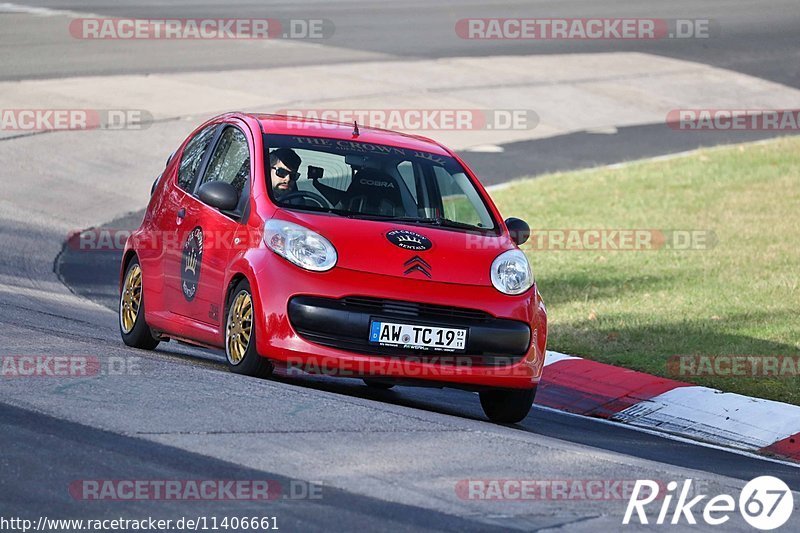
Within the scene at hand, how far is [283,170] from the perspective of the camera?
931cm

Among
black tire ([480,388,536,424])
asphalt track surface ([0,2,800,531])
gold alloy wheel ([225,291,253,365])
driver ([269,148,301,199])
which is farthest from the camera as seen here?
driver ([269,148,301,199])

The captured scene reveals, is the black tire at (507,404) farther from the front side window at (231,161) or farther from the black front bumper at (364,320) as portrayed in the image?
the front side window at (231,161)

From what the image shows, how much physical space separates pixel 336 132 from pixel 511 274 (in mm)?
1741

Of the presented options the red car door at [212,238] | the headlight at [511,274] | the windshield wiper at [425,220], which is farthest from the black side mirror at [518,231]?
the red car door at [212,238]

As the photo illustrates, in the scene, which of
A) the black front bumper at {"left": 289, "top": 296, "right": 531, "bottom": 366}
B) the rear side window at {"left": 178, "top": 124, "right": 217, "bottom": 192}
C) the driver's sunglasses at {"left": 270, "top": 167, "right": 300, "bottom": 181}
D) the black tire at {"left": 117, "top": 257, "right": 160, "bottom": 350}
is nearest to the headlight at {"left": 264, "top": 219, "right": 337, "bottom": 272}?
the black front bumper at {"left": 289, "top": 296, "right": 531, "bottom": 366}

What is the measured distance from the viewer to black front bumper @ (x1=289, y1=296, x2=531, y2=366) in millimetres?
8391

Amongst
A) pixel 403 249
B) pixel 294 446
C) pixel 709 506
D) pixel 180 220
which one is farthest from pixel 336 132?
pixel 709 506

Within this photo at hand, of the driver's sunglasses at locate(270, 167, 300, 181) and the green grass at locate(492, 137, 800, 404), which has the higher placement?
the driver's sunglasses at locate(270, 167, 300, 181)

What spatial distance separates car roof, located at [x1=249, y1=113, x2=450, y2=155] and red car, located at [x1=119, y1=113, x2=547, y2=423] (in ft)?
0.06

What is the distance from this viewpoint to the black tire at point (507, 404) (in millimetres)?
9055

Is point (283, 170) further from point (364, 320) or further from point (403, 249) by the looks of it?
point (364, 320)

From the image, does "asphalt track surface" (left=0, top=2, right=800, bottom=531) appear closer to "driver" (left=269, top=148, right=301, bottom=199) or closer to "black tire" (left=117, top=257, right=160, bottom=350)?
"black tire" (left=117, top=257, right=160, bottom=350)

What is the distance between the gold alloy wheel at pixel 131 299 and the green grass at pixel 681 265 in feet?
11.8

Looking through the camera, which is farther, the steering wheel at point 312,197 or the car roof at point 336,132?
the car roof at point 336,132
